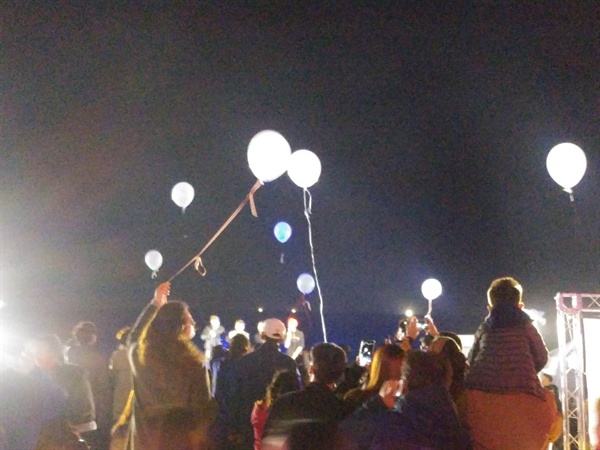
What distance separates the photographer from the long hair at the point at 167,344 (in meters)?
3.89

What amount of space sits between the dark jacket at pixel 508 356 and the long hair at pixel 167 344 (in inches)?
66.5

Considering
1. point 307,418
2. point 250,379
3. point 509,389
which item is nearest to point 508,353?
point 509,389

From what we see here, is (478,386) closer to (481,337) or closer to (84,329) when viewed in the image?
(481,337)

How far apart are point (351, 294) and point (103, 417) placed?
31.7 meters

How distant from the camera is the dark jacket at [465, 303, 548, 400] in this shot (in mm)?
3637

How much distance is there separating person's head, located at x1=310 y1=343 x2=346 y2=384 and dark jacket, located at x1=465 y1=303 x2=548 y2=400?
0.80 metres

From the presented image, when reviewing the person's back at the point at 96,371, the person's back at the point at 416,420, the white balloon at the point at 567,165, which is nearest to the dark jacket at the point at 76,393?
the person's back at the point at 96,371

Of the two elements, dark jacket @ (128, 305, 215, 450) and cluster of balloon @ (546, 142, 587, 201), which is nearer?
dark jacket @ (128, 305, 215, 450)

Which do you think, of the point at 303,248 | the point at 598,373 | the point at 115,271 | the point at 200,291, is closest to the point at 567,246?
the point at 303,248

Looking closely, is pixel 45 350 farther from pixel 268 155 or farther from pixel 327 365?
pixel 268 155

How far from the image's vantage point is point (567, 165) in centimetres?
857

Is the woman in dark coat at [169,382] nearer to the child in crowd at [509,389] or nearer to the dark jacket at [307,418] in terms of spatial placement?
the dark jacket at [307,418]

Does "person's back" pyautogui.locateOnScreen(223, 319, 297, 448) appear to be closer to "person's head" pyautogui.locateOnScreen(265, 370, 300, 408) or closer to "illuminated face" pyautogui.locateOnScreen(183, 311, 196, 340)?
"person's head" pyautogui.locateOnScreen(265, 370, 300, 408)

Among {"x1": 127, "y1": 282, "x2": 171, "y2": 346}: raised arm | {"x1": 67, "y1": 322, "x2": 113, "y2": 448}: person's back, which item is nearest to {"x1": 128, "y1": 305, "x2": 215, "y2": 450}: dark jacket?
{"x1": 127, "y1": 282, "x2": 171, "y2": 346}: raised arm
